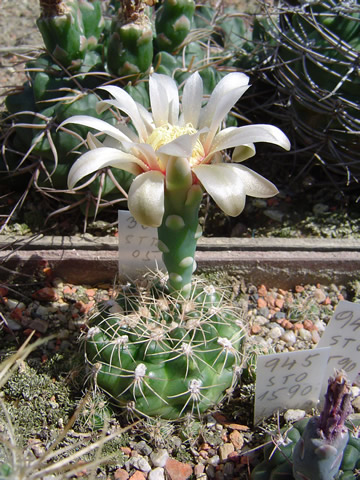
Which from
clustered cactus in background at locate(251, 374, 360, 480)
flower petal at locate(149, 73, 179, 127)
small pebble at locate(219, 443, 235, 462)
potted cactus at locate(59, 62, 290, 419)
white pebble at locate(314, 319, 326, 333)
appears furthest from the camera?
white pebble at locate(314, 319, 326, 333)

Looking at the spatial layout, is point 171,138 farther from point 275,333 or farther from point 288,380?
point 275,333

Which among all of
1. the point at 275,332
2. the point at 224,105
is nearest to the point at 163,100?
the point at 224,105

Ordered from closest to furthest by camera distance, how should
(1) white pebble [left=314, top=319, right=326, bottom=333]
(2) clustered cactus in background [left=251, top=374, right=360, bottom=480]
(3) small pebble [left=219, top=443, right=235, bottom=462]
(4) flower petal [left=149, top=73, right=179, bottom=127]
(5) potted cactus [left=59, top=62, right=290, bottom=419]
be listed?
(2) clustered cactus in background [left=251, top=374, right=360, bottom=480], (5) potted cactus [left=59, top=62, right=290, bottom=419], (4) flower petal [left=149, top=73, right=179, bottom=127], (3) small pebble [left=219, top=443, right=235, bottom=462], (1) white pebble [left=314, top=319, right=326, bottom=333]

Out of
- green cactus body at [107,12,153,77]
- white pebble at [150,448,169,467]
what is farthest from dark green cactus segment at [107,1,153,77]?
white pebble at [150,448,169,467]

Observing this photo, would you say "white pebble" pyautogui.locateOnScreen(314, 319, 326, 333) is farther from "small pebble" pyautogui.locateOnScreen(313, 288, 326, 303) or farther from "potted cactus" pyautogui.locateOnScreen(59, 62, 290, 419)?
"potted cactus" pyautogui.locateOnScreen(59, 62, 290, 419)

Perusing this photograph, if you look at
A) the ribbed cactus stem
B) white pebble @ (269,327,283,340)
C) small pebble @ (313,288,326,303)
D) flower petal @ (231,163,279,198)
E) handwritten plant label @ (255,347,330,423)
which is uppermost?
flower petal @ (231,163,279,198)

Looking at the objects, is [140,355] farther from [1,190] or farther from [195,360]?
[1,190]

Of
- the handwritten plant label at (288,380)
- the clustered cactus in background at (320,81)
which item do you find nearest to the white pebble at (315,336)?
the handwritten plant label at (288,380)
